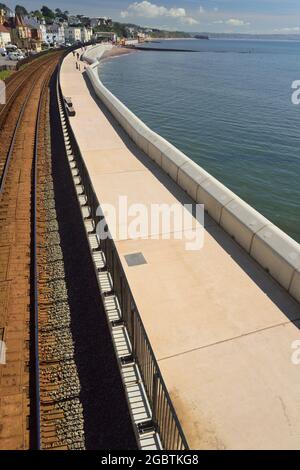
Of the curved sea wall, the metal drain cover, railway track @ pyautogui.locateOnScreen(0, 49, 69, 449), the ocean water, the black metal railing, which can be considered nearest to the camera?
the black metal railing

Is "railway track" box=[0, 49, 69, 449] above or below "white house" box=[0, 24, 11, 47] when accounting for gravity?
below

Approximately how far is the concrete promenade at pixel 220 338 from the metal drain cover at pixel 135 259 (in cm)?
16

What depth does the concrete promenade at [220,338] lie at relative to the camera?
6.17m

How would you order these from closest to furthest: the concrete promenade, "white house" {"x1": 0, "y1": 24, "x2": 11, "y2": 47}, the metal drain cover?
the concrete promenade
the metal drain cover
"white house" {"x1": 0, "y1": 24, "x2": 11, "y2": 47}

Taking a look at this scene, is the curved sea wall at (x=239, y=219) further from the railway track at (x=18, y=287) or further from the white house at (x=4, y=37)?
the white house at (x=4, y=37)

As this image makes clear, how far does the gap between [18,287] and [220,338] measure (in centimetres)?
603

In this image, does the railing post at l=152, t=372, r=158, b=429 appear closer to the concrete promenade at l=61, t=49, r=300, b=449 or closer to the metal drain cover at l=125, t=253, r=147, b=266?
the concrete promenade at l=61, t=49, r=300, b=449

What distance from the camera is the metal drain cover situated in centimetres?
1029

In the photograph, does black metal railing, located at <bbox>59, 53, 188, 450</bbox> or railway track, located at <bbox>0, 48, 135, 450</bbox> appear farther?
railway track, located at <bbox>0, 48, 135, 450</bbox>

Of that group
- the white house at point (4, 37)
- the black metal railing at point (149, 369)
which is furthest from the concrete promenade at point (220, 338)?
the white house at point (4, 37)

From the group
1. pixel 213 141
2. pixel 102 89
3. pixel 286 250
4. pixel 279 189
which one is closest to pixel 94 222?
pixel 286 250

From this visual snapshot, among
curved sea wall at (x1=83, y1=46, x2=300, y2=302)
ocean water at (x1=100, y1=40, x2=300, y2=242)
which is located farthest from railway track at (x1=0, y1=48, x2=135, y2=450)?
ocean water at (x1=100, y1=40, x2=300, y2=242)

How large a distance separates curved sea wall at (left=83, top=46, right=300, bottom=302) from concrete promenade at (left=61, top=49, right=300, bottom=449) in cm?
31

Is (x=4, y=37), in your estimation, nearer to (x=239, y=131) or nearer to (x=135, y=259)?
(x=239, y=131)
